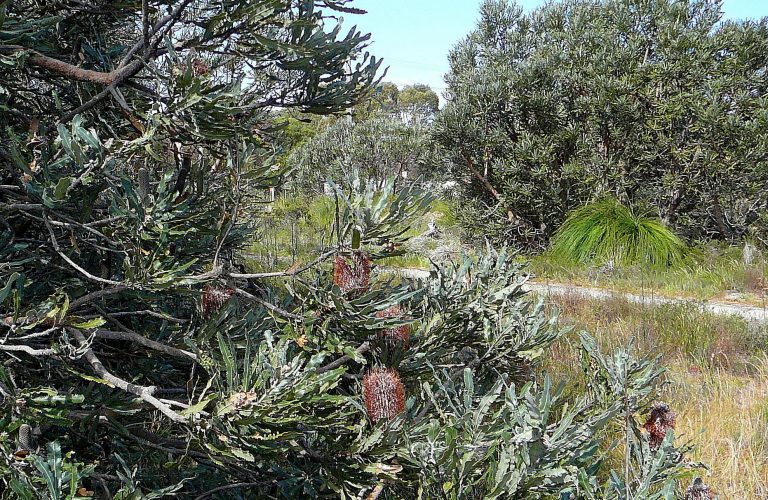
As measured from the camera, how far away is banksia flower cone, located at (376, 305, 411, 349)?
162 cm

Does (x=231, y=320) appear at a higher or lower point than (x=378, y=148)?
lower

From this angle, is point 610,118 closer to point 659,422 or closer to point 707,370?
point 707,370

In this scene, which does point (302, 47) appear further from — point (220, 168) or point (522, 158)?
point (522, 158)

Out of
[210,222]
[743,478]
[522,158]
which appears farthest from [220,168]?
[522,158]

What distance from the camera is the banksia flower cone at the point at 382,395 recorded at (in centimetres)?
156

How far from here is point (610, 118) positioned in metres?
9.98

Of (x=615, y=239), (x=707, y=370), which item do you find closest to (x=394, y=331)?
(x=707, y=370)

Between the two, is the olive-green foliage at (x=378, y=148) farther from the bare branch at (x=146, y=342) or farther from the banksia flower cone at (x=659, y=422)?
the bare branch at (x=146, y=342)

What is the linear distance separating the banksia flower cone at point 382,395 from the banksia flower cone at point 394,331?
11cm

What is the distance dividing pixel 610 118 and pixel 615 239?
83.6 inches

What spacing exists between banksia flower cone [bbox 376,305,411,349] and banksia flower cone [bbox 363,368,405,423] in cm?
11

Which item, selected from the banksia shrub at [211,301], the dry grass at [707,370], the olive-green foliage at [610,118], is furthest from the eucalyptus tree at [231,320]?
the olive-green foliage at [610,118]

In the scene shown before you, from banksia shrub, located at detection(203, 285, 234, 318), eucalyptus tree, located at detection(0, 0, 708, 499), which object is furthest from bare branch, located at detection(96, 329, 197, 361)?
banksia shrub, located at detection(203, 285, 234, 318)

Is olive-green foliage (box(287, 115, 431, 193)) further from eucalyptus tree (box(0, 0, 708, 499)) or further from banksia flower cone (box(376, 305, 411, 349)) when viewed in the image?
banksia flower cone (box(376, 305, 411, 349))
